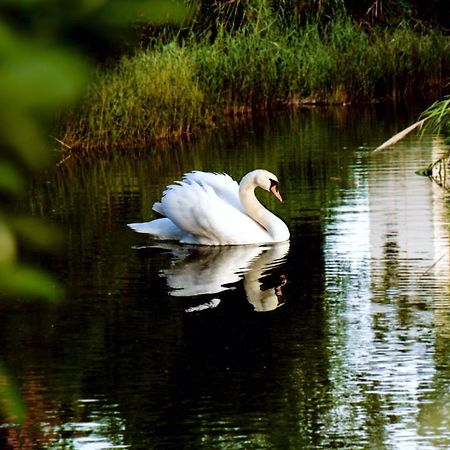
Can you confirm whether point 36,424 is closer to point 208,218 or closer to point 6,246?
point 6,246

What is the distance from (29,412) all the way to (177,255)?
4385 millimetres

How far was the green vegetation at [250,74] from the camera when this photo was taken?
60.1ft

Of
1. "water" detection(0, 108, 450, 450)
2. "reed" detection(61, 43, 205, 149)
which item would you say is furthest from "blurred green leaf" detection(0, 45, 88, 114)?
"reed" detection(61, 43, 205, 149)

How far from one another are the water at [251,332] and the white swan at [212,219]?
15cm

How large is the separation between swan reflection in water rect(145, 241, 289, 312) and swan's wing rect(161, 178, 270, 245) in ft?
0.27

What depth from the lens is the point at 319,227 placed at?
10656mm

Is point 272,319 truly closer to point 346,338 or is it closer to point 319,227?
point 346,338

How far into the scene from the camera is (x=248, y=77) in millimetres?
22266

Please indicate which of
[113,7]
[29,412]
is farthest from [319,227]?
[113,7]

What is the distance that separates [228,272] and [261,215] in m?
1.28

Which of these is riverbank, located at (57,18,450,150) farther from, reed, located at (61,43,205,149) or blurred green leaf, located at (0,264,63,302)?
blurred green leaf, located at (0,264,63,302)

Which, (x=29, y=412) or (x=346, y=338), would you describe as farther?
(x=346, y=338)

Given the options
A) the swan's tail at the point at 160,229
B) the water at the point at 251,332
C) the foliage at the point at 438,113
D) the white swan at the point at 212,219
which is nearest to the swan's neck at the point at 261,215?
the white swan at the point at 212,219

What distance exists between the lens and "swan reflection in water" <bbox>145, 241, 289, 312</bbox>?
8289mm
